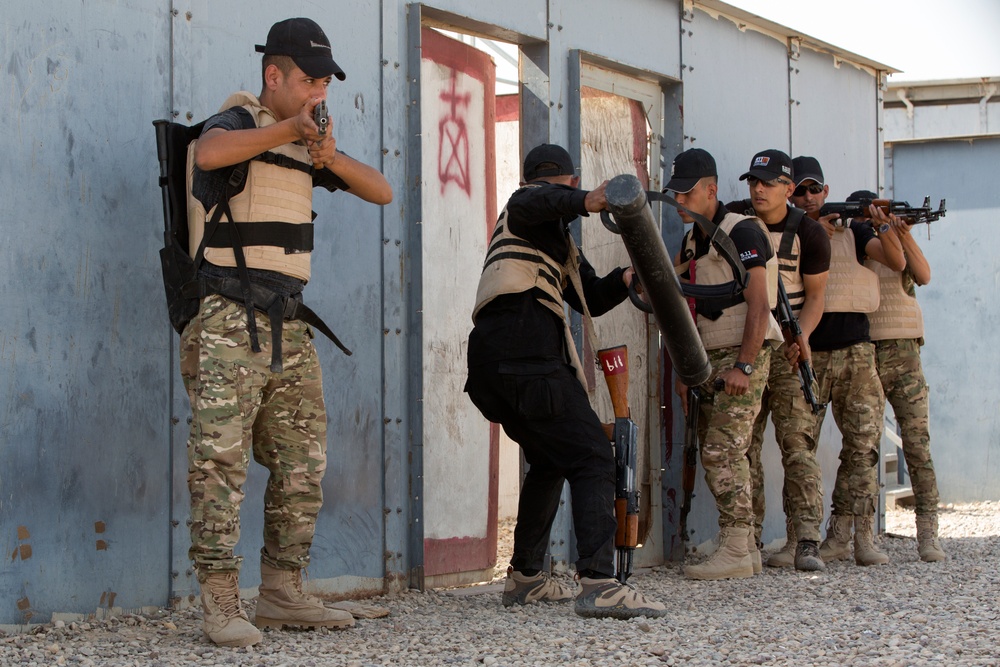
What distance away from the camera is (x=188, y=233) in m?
4.02

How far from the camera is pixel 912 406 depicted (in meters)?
6.91

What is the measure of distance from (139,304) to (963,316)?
863cm

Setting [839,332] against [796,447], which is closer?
[796,447]

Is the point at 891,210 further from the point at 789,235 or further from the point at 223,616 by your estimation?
the point at 223,616

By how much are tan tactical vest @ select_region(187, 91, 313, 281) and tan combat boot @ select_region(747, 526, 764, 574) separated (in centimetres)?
304

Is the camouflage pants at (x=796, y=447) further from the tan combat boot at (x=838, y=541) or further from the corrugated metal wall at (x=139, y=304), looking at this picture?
the corrugated metal wall at (x=139, y=304)

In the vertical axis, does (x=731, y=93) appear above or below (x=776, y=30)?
below

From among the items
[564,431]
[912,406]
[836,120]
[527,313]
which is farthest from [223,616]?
[836,120]

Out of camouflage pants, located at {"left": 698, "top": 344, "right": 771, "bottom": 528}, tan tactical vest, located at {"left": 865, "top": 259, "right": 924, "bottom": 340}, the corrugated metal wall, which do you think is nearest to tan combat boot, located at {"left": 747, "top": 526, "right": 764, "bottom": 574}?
camouflage pants, located at {"left": 698, "top": 344, "right": 771, "bottom": 528}

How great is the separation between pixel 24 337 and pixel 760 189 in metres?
3.88

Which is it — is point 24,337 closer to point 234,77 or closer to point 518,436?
point 234,77

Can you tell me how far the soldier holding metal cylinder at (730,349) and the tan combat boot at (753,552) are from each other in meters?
0.07

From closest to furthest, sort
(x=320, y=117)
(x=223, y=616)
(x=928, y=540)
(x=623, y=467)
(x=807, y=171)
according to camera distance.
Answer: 1. (x=320, y=117)
2. (x=223, y=616)
3. (x=623, y=467)
4. (x=928, y=540)
5. (x=807, y=171)

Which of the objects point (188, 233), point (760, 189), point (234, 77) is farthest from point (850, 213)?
point (188, 233)
